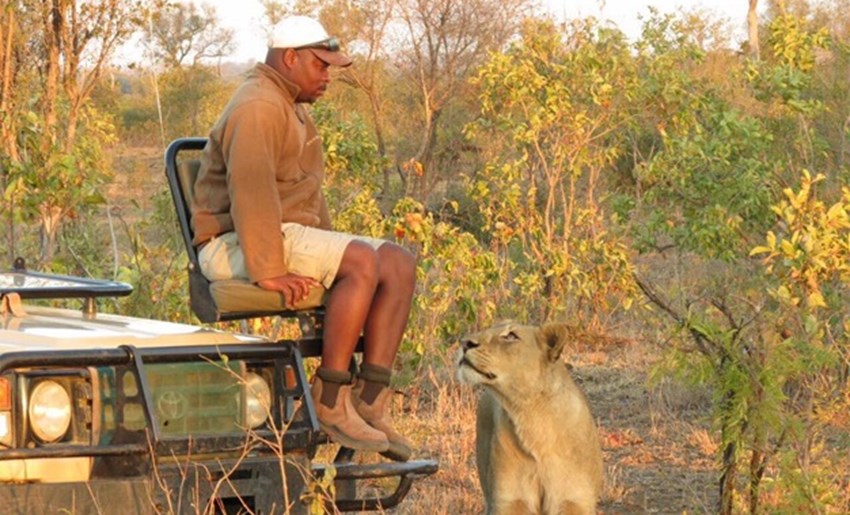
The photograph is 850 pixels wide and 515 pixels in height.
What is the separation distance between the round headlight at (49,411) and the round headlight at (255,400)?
0.61m

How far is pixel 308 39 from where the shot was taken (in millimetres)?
5426

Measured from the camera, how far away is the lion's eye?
5.96m

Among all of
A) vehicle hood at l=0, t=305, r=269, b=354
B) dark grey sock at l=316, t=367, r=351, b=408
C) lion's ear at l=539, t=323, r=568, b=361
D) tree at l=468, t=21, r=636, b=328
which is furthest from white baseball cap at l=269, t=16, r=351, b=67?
tree at l=468, t=21, r=636, b=328

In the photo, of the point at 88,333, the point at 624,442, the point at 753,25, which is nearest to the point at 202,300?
the point at 88,333

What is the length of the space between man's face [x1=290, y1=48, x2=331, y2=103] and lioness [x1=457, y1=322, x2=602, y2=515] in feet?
3.44

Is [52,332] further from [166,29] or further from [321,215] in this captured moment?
[166,29]

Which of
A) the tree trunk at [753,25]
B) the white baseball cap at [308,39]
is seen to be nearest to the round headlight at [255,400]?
the white baseball cap at [308,39]

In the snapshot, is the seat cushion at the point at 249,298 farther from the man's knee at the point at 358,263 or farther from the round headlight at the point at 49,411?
the round headlight at the point at 49,411

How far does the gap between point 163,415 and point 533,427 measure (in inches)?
63.1

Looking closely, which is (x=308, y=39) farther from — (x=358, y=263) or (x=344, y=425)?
(x=344, y=425)

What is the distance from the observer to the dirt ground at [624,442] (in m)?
7.19

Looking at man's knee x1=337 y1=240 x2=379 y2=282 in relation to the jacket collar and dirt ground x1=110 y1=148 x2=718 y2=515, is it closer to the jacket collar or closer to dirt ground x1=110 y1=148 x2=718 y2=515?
the jacket collar

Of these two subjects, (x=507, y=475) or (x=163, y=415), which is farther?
(x=507, y=475)

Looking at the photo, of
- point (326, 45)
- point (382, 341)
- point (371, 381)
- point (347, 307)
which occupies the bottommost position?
point (371, 381)
